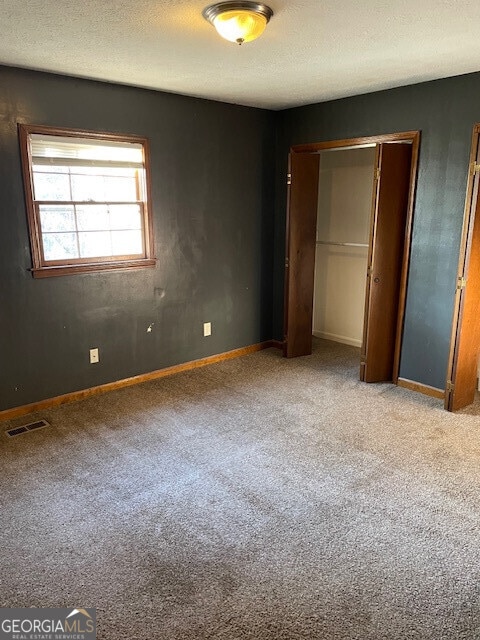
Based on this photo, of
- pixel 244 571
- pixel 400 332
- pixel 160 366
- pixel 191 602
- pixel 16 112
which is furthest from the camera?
pixel 160 366

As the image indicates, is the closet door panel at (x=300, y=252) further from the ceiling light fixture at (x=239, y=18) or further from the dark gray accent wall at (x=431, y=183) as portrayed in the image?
the ceiling light fixture at (x=239, y=18)

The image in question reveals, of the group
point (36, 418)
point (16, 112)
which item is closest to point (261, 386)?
point (36, 418)

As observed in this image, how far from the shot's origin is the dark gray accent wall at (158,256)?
3.33 metres

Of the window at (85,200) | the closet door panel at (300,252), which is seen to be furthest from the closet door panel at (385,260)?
the window at (85,200)

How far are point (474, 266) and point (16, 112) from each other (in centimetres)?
340

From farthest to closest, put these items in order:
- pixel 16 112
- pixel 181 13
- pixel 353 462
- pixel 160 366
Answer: pixel 160 366, pixel 16 112, pixel 353 462, pixel 181 13

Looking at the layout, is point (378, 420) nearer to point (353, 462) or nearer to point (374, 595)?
point (353, 462)

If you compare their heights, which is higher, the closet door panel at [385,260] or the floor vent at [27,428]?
the closet door panel at [385,260]

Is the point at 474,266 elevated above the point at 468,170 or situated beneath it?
situated beneath

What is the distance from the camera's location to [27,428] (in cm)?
330

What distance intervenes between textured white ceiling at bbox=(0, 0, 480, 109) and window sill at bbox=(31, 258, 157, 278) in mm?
1362

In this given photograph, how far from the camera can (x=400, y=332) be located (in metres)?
3.95

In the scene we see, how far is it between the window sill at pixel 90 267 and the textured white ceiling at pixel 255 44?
53.6 inches

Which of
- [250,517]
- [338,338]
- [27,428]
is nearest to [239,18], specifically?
[250,517]
